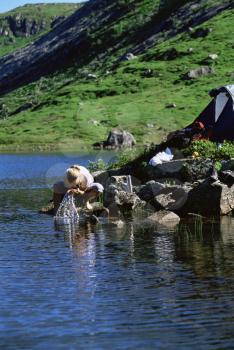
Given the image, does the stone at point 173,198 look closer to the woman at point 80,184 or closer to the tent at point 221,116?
the woman at point 80,184

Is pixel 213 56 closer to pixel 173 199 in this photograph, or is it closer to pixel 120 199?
pixel 120 199

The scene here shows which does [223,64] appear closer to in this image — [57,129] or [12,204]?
[57,129]

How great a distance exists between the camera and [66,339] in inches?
560

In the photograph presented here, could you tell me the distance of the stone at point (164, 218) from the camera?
98.5ft

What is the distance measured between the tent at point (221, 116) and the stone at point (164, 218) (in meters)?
11.4

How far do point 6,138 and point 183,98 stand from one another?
135 ft

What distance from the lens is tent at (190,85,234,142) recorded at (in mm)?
41719

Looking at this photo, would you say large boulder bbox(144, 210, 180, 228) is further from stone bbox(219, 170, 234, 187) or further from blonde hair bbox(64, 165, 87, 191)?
stone bbox(219, 170, 234, 187)

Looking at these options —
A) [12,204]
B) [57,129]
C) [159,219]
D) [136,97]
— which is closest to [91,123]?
[57,129]

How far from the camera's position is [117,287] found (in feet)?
60.1

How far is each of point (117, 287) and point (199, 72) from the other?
168005mm

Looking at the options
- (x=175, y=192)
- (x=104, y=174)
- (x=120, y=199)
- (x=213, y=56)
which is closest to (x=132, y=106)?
(x=213, y=56)

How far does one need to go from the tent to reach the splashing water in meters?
12.6

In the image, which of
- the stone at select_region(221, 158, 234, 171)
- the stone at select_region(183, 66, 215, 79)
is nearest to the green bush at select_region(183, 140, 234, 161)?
the stone at select_region(221, 158, 234, 171)
